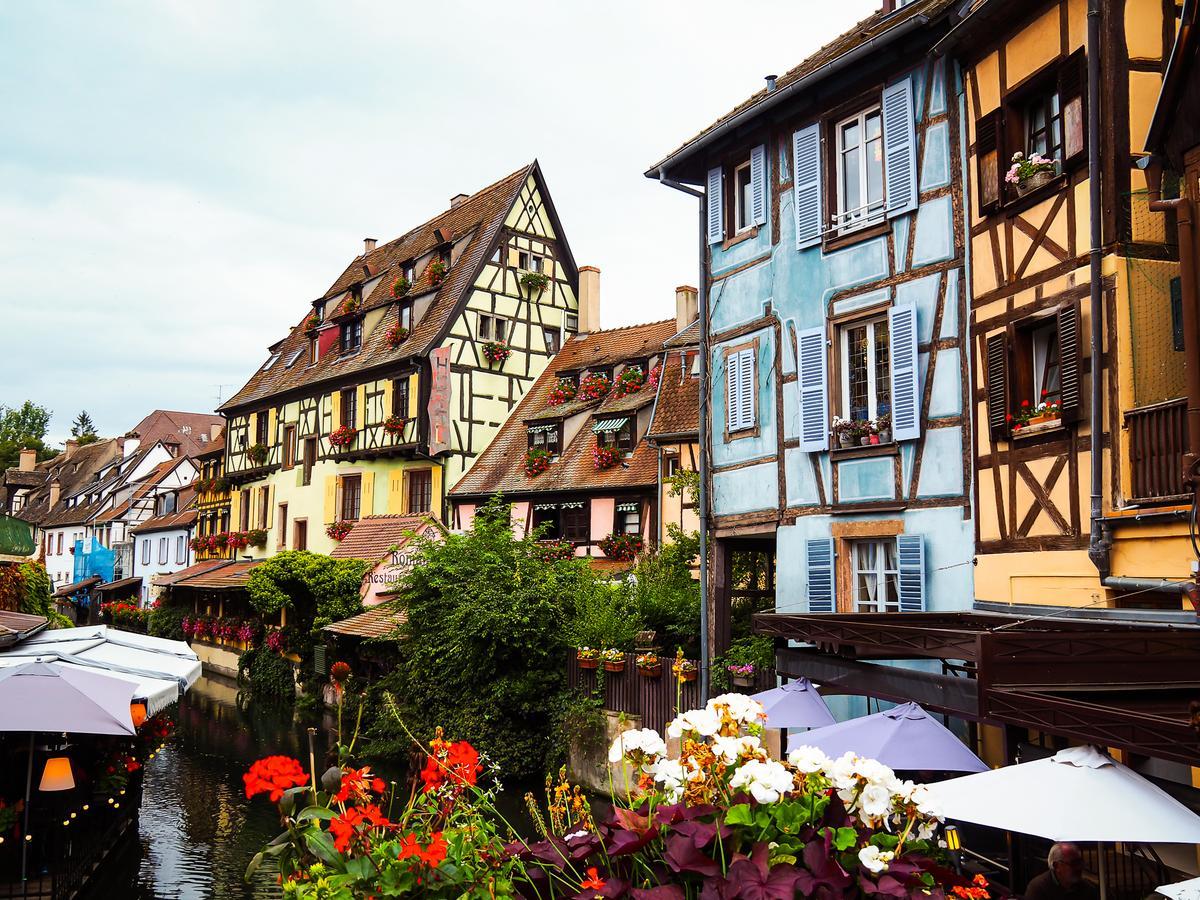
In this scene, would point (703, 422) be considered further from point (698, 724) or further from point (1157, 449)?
point (698, 724)

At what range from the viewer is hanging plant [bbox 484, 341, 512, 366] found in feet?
98.5

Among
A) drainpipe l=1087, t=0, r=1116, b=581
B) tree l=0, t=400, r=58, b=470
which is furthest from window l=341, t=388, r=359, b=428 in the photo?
tree l=0, t=400, r=58, b=470

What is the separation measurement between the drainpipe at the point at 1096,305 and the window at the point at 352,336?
1066 inches

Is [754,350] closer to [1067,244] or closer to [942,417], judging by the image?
[942,417]

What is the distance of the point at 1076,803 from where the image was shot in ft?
18.7

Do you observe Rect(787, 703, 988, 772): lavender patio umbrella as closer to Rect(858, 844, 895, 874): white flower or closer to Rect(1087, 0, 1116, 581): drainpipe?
Rect(1087, 0, 1116, 581): drainpipe

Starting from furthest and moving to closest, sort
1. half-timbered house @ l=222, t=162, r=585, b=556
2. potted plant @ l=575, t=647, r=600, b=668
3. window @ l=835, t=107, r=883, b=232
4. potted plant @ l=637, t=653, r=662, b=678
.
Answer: half-timbered house @ l=222, t=162, r=585, b=556
potted plant @ l=575, t=647, r=600, b=668
potted plant @ l=637, t=653, r=662, b=678
window @ l=835, t=107, r=883, b=232

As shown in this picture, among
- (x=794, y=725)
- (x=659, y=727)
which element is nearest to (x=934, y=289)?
(x=794, y=725)

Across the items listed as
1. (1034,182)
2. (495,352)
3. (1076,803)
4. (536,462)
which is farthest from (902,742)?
(495,352)

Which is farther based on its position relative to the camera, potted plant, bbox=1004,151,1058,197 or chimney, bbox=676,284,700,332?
chimney, bbox=676,284,700,332

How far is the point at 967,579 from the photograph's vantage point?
11203 millimetres

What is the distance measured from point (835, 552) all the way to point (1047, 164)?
5.03m

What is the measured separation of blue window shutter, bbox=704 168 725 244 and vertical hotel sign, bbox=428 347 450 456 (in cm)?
1446

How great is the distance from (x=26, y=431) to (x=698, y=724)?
8507cm
